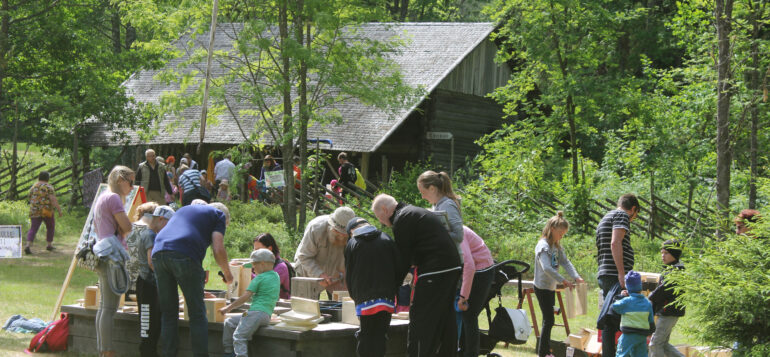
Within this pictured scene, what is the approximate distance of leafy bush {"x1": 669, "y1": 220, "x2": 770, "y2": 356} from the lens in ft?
20.8

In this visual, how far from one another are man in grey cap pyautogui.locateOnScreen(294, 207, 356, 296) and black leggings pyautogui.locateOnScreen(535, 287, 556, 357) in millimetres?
1970

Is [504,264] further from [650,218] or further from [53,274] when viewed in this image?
[650,218]

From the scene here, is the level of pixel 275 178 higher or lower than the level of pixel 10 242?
higher

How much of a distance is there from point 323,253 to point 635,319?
298 centimetres

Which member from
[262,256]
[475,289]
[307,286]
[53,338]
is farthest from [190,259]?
[475,289]

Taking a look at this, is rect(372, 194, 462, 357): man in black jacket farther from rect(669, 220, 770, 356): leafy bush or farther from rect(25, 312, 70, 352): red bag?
rect(25, 312, 70, 352): red bag

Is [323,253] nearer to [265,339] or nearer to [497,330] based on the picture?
[265,339]

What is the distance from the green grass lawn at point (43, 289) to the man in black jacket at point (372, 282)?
9.59 ft

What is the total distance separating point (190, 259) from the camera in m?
7.10

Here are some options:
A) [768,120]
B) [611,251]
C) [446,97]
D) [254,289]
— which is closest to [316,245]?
[254,289]

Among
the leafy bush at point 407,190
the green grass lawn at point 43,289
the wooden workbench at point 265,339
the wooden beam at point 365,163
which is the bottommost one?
the green grass lawn at point 43,289

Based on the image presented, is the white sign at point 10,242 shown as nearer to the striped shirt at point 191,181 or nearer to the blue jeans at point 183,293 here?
the striped shirt at point 191,181

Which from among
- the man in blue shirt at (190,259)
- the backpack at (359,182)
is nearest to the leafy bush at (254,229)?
the backpack at (359,182)

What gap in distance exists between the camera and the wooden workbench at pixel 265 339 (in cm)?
711
